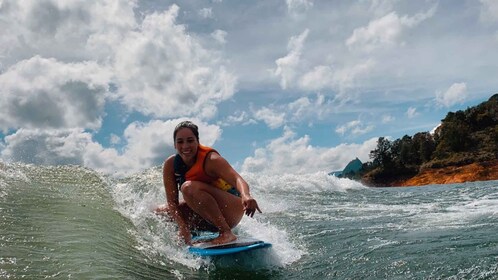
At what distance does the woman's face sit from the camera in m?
5.46

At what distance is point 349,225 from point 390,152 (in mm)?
70262

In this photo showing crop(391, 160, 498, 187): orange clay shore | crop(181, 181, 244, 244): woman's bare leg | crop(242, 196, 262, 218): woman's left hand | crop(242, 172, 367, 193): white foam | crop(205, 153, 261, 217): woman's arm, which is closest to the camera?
crop(242, 196, 262, 218): woman's left hand

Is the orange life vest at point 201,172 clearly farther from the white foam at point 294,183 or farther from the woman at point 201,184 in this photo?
the white foam at point 294,183

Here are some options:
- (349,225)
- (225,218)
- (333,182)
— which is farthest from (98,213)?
(333,182)

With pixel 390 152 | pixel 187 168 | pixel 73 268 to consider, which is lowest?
pixel 73 268

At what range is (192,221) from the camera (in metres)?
6.11

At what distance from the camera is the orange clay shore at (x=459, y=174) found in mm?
50719

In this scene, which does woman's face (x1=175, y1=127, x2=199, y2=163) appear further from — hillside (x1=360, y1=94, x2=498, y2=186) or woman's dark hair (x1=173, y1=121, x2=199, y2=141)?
hillside (x1=360, y1=94, x2=498, y2=186)

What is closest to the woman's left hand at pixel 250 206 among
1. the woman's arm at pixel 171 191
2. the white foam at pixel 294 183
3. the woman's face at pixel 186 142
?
the woman's face at pixel 186 142

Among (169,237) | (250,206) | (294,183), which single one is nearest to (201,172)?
(169,237)

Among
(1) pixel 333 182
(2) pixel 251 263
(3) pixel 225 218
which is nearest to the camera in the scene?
(2) pixel 251 263

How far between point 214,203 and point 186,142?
2.86 ft

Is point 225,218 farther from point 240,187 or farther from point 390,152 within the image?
point 390,152

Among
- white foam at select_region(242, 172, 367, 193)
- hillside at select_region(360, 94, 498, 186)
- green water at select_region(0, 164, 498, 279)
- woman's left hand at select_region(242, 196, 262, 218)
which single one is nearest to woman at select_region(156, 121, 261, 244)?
green water at select_region(0, 164, 498, 279)
